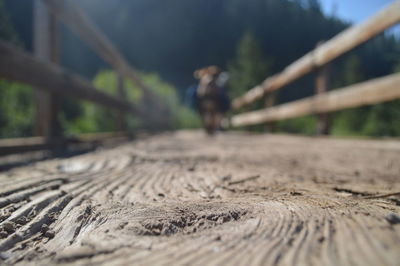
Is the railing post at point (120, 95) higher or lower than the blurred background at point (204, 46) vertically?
lower

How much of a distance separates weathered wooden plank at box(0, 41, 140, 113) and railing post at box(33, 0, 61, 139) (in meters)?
0.16

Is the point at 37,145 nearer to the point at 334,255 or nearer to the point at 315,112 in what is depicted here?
the point at 334,255

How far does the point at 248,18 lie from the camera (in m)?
27.9

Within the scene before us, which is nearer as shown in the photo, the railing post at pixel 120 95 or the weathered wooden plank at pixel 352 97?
the weathered wooden plank at pixel 352 97

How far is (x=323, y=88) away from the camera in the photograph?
120 inches

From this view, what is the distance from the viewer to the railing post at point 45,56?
224 centimetres

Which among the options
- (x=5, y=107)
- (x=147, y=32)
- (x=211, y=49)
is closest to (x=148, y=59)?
(x=147, y=32)

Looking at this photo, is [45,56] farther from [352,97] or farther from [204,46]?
[204,46]

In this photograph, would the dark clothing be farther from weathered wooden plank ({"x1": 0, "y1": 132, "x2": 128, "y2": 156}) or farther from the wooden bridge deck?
the wooden bridge deck

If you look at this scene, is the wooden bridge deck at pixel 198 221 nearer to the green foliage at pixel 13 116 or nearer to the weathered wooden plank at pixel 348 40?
the weathered wooden plank at pixel 348 40

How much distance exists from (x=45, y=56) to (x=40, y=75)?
53 centimetres

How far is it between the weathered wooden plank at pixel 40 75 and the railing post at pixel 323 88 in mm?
2162

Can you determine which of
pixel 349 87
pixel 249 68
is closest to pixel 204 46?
pixel 249 68

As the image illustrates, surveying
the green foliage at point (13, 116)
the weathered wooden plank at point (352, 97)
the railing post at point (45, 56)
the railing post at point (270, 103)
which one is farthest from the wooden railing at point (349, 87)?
the green foliage at point (13, 116)
